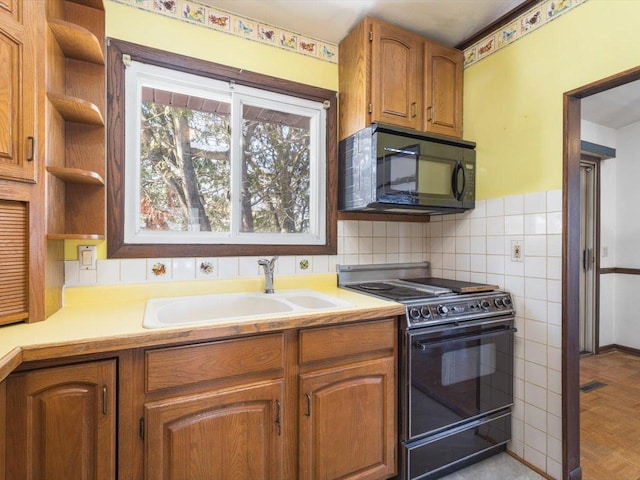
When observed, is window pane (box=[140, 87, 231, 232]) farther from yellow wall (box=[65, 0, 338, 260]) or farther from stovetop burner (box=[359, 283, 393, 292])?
stovetop burner (box=[359, 283, 393, 292])

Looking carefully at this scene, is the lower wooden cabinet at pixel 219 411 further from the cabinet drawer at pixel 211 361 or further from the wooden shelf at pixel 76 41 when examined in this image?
the wooden shelf at pixel 76 41

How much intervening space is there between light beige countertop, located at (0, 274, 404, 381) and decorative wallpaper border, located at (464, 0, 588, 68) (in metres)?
1.62

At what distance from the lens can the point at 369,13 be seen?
71.1 inches

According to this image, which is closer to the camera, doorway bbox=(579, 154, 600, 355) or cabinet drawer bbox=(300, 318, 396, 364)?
cabinet drawer bbox=(300, 318, 396, 364)

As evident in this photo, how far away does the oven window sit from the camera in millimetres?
1598

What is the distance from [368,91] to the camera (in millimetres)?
1803

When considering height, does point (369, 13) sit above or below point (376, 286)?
above

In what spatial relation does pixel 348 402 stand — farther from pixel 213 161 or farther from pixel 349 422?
pixel 213 161

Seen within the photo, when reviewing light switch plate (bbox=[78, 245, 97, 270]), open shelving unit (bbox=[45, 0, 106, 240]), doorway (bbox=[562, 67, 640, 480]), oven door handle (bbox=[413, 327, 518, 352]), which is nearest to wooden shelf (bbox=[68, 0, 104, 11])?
open shelving unit (bbox=[45, 0, 106, 240])

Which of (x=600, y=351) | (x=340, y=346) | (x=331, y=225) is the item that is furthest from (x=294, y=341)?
(x=600, y=351)

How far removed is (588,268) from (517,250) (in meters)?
2.19

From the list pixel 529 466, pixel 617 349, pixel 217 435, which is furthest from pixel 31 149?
pixel 617 349

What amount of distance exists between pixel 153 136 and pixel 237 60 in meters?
0.63

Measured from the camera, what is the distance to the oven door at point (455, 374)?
150 cm
